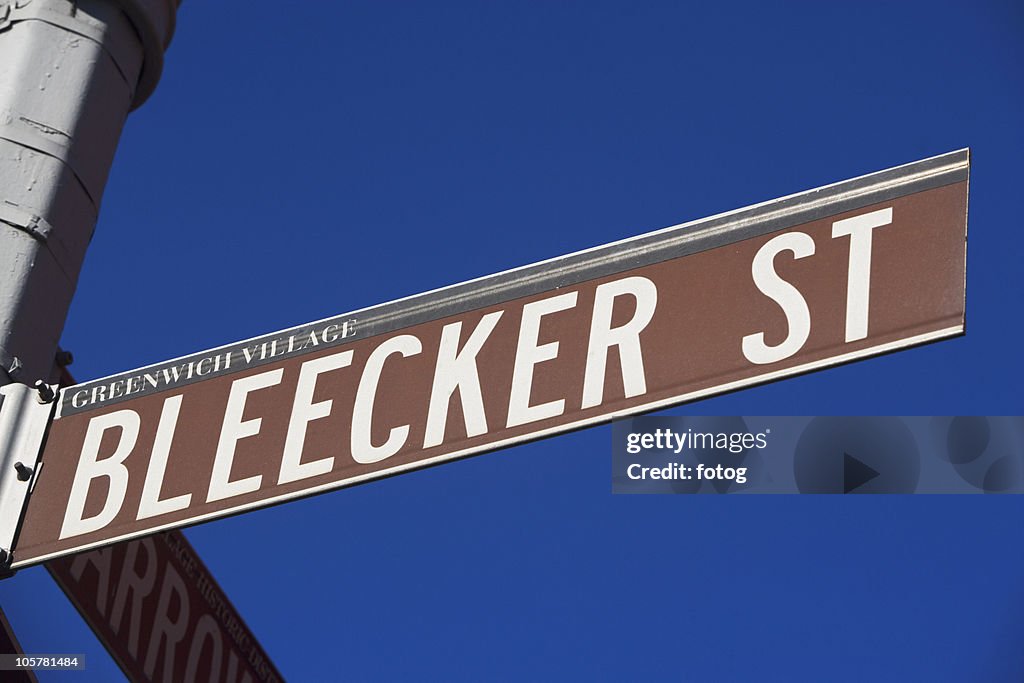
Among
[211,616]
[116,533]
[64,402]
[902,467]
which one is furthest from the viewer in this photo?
[902,467]

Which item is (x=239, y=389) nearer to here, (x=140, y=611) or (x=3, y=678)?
(x=140, y=611)

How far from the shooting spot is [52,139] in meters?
3.29

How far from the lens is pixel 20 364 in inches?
121

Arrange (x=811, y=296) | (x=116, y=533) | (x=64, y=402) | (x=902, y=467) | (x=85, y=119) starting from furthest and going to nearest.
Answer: (x=902, y=467) < (x=85, y=119) < (x=64, y=402) < (x=116, y=533) < (x=811, y=296)

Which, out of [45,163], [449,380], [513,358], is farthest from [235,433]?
[45,163]

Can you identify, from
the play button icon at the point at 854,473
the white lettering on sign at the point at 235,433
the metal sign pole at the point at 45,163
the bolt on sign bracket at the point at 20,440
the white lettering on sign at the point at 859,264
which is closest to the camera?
the white lettering on sign at the point at 859,264

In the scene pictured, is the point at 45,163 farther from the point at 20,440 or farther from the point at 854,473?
the point at 854,473

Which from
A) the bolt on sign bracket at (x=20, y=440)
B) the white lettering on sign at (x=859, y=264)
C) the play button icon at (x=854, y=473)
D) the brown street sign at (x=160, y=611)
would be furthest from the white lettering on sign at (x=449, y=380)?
the play button icon at (x=854, y=473)

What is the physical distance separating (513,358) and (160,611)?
142 centimetres

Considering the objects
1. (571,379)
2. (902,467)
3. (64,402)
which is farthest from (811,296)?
(902,467)

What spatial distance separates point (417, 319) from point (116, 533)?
0.75 m

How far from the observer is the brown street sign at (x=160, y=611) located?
11.0 feet

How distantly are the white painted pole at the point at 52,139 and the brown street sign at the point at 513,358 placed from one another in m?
0.24

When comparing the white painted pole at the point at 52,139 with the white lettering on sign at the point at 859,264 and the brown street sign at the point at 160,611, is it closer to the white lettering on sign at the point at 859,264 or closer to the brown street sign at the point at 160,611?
the brown street sign at the point at 160,611
